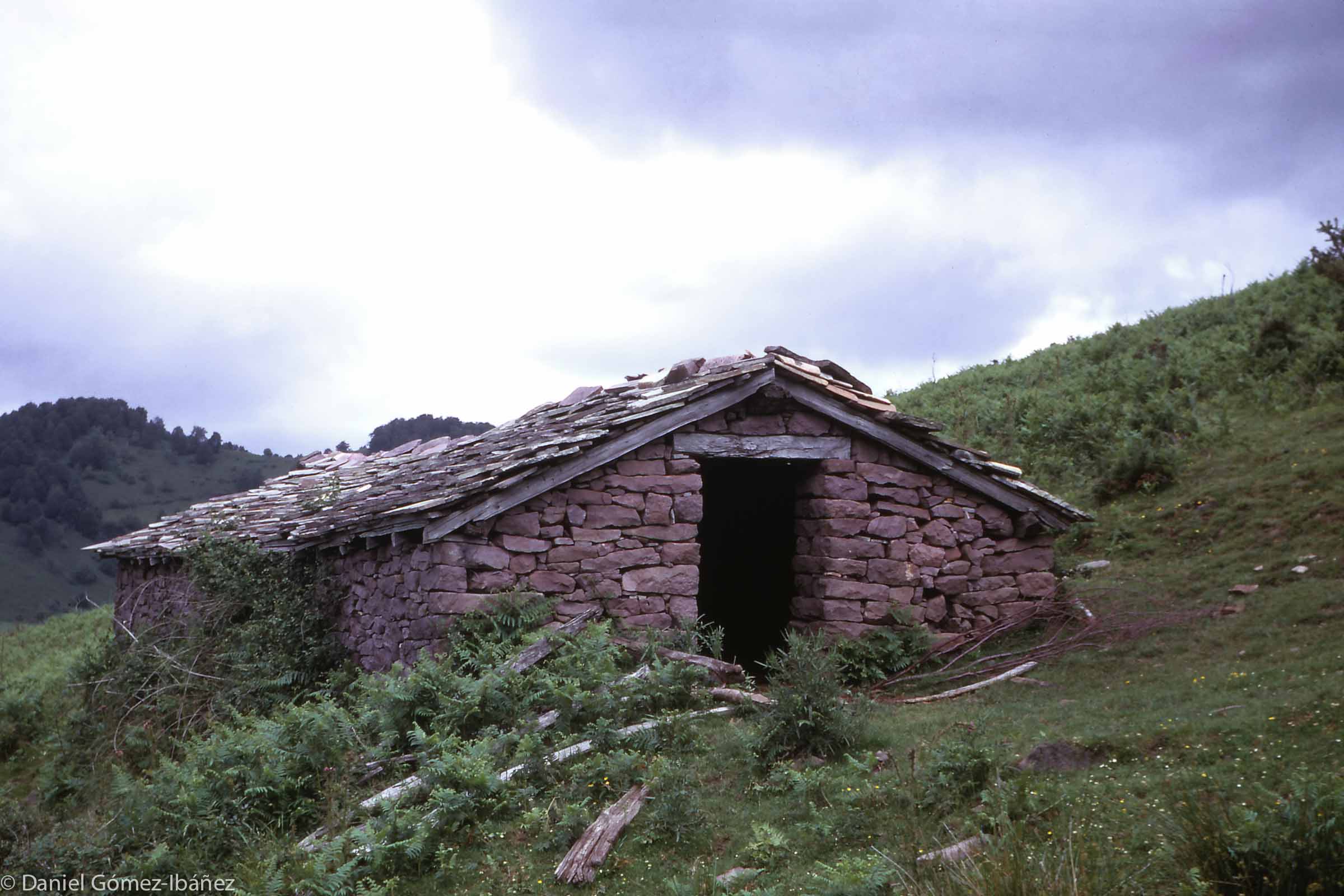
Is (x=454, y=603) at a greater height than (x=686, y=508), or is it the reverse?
(x=686, y=508)

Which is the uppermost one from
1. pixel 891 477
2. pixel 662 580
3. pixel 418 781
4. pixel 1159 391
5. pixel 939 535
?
pixel 1159 391

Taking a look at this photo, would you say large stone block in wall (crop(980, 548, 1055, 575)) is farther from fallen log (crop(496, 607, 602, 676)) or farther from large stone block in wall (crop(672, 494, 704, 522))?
fallen log (crop(496, 607, 602, 676))

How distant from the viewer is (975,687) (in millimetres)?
8047

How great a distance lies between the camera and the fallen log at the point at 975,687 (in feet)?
25.8

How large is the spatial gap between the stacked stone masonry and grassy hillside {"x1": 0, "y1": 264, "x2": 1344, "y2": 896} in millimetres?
537

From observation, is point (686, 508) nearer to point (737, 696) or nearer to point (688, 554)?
point (688, 554)

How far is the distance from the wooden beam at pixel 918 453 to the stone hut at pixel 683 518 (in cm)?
2

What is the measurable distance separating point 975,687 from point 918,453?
7.54ft

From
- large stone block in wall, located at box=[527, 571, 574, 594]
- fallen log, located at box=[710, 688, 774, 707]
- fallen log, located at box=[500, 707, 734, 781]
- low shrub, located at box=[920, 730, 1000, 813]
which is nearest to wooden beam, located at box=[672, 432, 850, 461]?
large stone block in wall, located at box=[527, 571, 574, 594]

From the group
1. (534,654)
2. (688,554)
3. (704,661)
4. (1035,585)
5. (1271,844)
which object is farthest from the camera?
(1035,585)

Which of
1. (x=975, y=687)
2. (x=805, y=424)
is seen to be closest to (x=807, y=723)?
(x=975, y=687)

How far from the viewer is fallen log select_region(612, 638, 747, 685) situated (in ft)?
25.6

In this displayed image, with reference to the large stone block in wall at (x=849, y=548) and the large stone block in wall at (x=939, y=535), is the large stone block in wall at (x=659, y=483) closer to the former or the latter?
the large stone block in wall at (x=849, y=548)

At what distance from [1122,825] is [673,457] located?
5.21m
